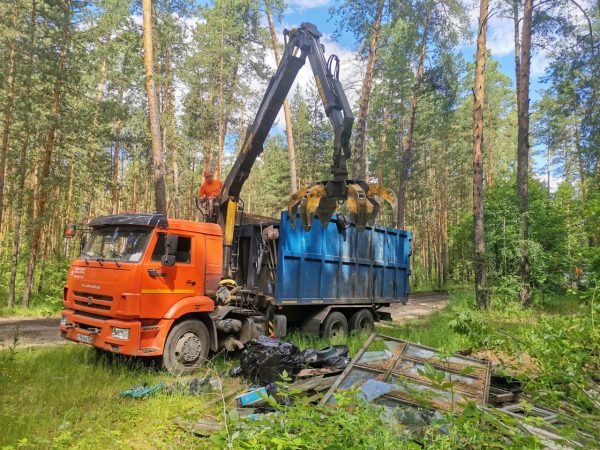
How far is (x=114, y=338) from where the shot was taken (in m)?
5.98

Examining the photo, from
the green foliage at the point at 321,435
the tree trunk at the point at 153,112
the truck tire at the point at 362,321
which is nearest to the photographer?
the green foliage at the point at 321,435

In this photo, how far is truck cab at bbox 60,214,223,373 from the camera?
19.9 feet

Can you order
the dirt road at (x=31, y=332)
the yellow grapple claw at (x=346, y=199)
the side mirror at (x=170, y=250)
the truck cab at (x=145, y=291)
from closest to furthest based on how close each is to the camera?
the yellow grapple claw at (x=346, y=199)
the truck cab at (x=145, y=291)
the side mirror at (x=170, y=250)
the dirt road at (x=31, y=332)

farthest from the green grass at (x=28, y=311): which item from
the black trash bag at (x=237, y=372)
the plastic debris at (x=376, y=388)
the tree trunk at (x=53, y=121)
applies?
the plastic debris at (x=376, y=388)

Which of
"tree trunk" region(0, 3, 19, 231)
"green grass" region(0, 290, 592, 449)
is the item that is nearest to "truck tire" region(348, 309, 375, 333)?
"green grass" region(0, 290, 592, 449)

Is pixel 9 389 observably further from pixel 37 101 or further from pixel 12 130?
pixel 12 130

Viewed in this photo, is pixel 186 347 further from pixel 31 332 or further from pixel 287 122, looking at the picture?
pixel 287 122

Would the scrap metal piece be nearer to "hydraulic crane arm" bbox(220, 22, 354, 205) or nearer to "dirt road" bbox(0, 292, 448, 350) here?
"hydraulic crane arm" bbox(220, 22, 354, 205)

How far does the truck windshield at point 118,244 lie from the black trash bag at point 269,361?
232 centimetres

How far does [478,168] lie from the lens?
11570 millimetres

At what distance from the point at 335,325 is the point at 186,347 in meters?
3.64

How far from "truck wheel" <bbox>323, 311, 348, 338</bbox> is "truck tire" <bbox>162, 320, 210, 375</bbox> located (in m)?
2.79

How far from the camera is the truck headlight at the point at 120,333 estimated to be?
5.94m

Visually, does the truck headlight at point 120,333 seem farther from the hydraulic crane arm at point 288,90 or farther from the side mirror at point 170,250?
the hydraulic crane arm at point 288,90
